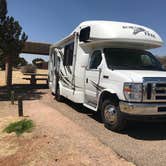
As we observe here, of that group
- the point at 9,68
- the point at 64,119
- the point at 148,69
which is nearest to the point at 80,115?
the point at 64,119

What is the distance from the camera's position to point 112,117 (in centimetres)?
752

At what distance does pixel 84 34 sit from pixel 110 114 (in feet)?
9.71

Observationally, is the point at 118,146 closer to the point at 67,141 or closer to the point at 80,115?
the point at 67,141

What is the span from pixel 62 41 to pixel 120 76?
5.78 meters

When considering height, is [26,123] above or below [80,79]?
below

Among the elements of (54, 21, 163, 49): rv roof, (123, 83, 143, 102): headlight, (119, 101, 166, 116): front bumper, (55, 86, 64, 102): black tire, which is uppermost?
(54, 21, 163, 49): rv roof

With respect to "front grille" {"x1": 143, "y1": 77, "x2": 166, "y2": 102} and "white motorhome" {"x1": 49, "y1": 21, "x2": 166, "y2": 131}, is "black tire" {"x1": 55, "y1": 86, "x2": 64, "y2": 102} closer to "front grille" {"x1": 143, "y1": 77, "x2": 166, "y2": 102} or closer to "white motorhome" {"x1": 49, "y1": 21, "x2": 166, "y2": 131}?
"white motorhome" {"x1": 49, "y1": 21, "x2": 166, "y2": 131}

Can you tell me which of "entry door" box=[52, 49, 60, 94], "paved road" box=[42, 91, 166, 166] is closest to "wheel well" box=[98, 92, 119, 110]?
"paved road" box=[42, 91, 166, 166]

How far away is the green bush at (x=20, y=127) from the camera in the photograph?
7.50 m

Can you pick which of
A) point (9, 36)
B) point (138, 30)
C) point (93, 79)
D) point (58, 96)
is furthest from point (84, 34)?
point (9, 36)

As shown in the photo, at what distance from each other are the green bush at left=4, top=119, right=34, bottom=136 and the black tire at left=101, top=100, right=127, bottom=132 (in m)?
2.01

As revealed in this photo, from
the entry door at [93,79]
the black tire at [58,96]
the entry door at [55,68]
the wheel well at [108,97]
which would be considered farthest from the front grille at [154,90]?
the entry door at [55,68]

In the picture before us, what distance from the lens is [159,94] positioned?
684 centimetres

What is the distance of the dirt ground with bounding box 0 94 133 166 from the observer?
5414mm
